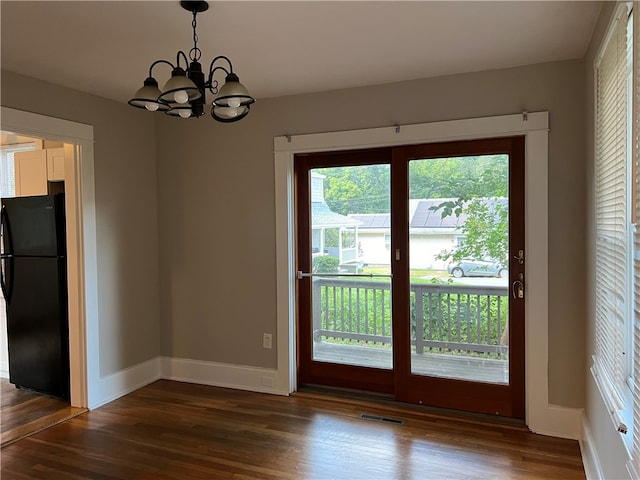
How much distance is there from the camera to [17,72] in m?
3.05

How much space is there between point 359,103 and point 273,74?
0.70m

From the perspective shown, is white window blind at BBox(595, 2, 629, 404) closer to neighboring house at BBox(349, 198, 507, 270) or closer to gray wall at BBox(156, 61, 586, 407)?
gray wall at BBox(156, 61, 586, 407)

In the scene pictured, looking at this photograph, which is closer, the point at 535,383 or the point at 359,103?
the point at 535,383

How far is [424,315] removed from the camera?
136 inches

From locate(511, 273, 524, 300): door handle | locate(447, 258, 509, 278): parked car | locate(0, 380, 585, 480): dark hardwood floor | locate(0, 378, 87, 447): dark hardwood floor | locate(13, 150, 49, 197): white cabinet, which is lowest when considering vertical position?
locate(0, 380, 585, 480): dark hardwood floor

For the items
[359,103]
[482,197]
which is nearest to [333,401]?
[482,197]

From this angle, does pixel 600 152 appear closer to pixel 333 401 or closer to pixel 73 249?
pixel 333 401

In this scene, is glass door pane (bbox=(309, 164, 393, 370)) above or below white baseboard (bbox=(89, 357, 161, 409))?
above

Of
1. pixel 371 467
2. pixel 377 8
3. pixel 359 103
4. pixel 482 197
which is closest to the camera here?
pixel 377 8

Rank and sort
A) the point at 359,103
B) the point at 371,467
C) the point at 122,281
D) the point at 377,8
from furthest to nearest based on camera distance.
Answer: the point at 122,281
the point at 359,103
the point at 371,467
the point at 377,8

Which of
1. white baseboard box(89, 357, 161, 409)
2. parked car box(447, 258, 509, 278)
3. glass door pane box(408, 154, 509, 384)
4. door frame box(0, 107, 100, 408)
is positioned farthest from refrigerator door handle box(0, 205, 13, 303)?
parked car box(447, 258, 509, 278)

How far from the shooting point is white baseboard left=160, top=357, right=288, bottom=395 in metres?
3.85

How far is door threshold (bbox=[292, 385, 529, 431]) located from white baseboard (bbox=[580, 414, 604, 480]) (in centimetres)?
37

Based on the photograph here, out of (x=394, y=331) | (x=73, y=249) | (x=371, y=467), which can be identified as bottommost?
(x=371, y=467)
